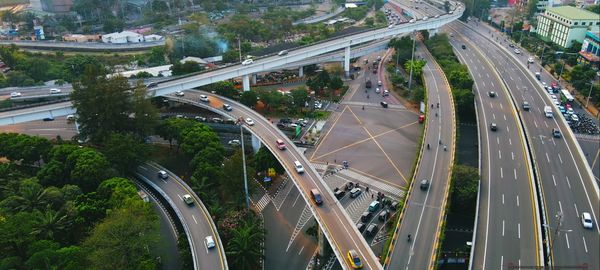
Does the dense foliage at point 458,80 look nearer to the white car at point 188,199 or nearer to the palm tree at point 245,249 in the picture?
the palm tree at point 245,249

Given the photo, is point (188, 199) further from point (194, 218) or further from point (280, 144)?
point (280, 144)

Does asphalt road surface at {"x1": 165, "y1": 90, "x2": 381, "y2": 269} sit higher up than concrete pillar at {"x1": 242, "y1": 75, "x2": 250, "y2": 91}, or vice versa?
concrete pillar at {"x1": 242, "y1": 75, "x2": 250, "y2": 91}

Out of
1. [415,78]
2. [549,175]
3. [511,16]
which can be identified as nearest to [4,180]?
[549,175]

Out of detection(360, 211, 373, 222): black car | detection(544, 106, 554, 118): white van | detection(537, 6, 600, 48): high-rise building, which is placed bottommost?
detection(360, 211, 373, 222): black car

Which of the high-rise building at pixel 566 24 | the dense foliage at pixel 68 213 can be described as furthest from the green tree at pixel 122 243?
the high-rise building at pixel 566 24

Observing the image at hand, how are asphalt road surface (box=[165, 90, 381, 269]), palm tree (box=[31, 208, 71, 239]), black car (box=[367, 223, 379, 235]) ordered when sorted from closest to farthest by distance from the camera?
asphalt road surface (box=[165, 90, 381, 269]) → palm tree (box=[31, 208, 71, 239]) → black car (box=[367, 223, 379, 235])

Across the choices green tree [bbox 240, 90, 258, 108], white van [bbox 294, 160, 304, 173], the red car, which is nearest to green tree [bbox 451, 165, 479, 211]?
white van [bbox 294, 160, 304, 173]

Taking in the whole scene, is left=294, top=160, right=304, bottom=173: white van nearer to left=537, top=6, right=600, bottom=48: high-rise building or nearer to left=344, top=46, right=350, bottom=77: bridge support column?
left=344, top=46, right=350, bottom=77: bridge support column
